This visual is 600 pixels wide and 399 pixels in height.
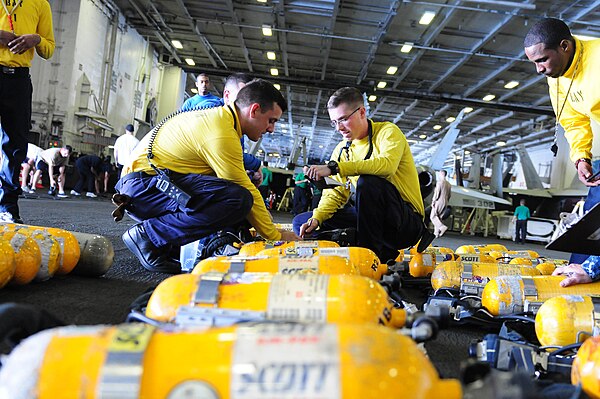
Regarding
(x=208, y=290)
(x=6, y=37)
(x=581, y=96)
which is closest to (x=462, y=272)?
(x=581, y=96)

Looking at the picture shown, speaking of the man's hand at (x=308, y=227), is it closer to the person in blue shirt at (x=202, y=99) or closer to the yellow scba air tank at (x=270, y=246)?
the yellow scba air tank at (x=270, y=246)

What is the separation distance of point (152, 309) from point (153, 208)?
1.81 metres

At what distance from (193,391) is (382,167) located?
9.24ft

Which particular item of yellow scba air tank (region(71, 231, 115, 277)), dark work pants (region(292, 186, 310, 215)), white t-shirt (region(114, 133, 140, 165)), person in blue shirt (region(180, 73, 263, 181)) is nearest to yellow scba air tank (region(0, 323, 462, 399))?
yellow scba air tank (region(71, 231, 115, 277))

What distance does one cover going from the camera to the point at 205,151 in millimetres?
2801

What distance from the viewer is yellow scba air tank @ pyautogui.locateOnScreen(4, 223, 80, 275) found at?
245 centimetres

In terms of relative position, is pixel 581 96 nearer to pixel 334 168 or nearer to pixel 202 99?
pixel 334 168

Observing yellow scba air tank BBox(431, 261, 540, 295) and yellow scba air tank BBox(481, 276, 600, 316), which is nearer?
yellow scba air tank BBox(481, 276, 600, 316)

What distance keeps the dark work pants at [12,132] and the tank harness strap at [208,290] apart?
2918 millimetres

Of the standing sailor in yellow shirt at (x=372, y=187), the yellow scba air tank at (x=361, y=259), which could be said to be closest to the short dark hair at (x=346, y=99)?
the standing sailor in yellow shirt at (x=372, y=187)

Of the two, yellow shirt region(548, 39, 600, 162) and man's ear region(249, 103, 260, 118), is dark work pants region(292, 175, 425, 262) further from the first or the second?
yellow shirt region(548, 39, 600, 162)

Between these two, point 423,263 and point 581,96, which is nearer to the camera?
point 581,96

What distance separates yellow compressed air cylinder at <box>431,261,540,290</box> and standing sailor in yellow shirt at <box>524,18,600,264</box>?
1.85 ft

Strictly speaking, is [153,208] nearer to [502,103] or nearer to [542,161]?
[502,103]
